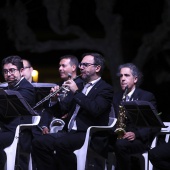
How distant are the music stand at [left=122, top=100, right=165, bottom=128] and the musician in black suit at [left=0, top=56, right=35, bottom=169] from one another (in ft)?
4.35

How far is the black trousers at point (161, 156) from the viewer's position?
26.8 ft

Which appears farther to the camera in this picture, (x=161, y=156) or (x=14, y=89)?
(x=14, y=89)

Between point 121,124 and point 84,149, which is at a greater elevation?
point 121,124

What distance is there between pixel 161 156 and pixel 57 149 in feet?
4.26

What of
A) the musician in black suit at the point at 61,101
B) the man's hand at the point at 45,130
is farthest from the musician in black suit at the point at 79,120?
the man's hand at the point at 45,130

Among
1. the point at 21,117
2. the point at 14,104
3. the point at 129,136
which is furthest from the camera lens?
the point at 129,136

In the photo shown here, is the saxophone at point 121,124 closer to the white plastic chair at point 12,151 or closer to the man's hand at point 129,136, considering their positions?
the man's hand at point 129,136

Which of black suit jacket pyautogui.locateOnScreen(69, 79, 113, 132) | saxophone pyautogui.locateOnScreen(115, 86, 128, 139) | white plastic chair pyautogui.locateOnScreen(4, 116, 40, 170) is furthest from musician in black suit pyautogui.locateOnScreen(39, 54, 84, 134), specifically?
white plastic chair pyautogui.locateOnScreen(4, 116, 40, 170)

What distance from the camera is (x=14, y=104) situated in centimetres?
792

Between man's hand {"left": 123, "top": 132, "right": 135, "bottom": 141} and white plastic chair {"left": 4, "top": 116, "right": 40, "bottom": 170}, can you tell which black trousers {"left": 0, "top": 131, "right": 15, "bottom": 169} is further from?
man's hand {"left": 123, "top": 132, "right": 135, "bottom": 141}

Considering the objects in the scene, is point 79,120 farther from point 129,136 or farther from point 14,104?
point 14,104

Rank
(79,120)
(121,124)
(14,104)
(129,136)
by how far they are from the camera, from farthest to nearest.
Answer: (121,124), (129,136), (79,120), (14,104)

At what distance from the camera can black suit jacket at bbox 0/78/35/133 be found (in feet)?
27.9

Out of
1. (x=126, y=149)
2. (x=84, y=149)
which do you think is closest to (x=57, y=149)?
(x=84, y=149)
